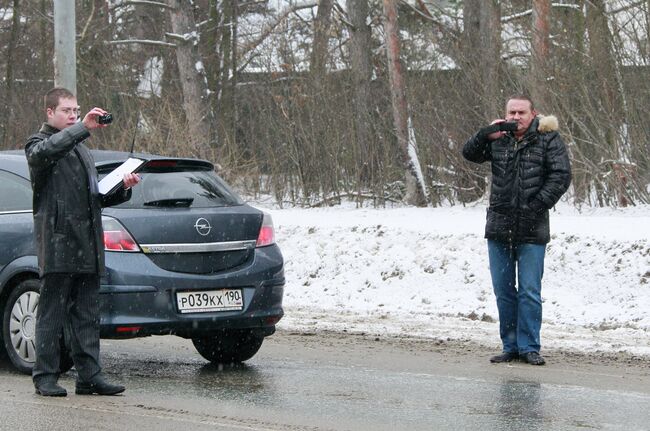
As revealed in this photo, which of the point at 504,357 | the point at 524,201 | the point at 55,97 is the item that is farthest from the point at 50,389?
the point at 524,201

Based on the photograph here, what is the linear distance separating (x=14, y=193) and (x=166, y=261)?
1.31m

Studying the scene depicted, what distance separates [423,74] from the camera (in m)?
22.0

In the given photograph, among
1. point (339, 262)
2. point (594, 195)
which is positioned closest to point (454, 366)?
point (339, 262)

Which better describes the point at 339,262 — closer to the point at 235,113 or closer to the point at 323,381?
the point at 323,381

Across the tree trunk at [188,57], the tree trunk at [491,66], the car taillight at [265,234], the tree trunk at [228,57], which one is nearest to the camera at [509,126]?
the car taillight at [265,234]

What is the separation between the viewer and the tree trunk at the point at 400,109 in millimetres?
20688

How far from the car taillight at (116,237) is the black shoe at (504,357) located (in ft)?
9.32

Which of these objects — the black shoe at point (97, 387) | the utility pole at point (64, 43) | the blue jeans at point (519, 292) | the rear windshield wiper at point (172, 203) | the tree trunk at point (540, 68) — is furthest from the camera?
the tree trunk at point (540, 68)

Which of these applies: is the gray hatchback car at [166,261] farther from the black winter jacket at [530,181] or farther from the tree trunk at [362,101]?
the tree trunk at [362,101]

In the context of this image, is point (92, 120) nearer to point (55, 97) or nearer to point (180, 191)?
point (55, 97)

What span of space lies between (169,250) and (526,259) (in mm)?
2704

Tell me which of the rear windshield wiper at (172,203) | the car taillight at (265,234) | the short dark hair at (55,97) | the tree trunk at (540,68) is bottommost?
the car taillight at (265,234)

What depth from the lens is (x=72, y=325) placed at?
24.5ft

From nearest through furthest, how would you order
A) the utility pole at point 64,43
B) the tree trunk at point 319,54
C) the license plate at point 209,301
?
the license plate at point 209,301
the utility pole at point 64,43
the tree trunk at point 319,54
